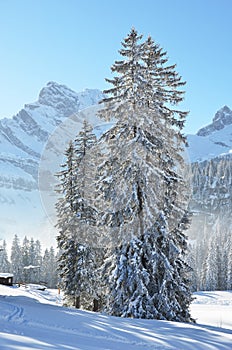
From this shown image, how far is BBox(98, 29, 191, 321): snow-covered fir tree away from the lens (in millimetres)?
12273

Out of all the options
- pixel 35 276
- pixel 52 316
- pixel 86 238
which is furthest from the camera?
pixel 35 276

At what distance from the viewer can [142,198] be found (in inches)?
507

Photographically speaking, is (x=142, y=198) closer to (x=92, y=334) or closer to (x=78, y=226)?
(x=92, y=334)

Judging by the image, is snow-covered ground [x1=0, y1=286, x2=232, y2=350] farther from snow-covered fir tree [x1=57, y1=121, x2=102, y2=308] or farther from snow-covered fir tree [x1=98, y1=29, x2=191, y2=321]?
snow-covered fir tree [x1=57, y1=121, x2=102, y2=308]

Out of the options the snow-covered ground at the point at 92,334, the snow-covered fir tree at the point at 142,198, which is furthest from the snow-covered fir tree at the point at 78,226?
the snow-covered ground at the point at 92,334

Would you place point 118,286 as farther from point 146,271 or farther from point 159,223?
point 159,223

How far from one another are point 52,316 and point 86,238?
1191 centimetres

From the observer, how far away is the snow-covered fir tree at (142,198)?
12273 mm

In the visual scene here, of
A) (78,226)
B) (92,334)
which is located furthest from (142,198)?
(78,226)

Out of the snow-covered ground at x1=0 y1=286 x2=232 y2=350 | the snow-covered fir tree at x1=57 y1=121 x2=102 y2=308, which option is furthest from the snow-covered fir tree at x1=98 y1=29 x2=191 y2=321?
the snow-covered fir tree at x1=57 y1=121 x2=102 y2=308

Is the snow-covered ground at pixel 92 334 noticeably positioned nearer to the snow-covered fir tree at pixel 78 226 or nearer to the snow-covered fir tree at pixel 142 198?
the snow-covered fir tree at pixel 142 198

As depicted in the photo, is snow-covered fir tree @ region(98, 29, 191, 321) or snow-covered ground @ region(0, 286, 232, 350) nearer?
snow-covered ground @ region(0, 286, 232, 350)

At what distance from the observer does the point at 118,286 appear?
482 inches

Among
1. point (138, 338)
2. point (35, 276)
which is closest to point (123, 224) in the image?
point (138, 338)
